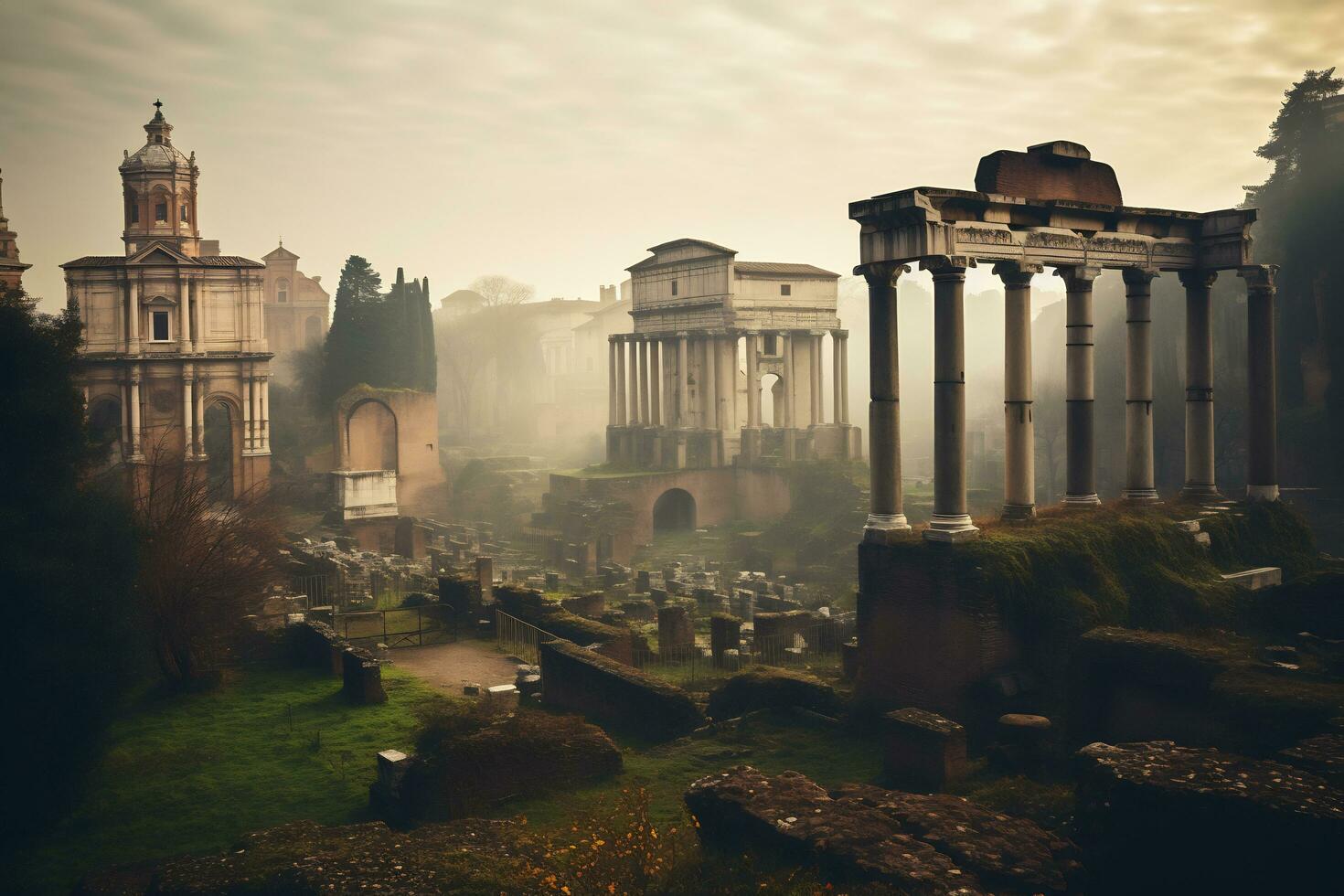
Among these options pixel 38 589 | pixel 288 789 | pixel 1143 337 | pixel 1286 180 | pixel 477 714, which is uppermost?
pixel 1286 180

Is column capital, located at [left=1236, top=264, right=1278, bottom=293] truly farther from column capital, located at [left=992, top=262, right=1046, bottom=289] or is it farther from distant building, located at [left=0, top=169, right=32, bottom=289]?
distant building, located at [left=0, top=169, right=32, bottom=289]

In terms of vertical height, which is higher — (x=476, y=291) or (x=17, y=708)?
(x=476, y=291)

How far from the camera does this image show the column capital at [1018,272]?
14016 millimetres

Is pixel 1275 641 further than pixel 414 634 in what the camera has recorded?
No

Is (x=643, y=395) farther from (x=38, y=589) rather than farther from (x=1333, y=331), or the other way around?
(x=38, y=589)

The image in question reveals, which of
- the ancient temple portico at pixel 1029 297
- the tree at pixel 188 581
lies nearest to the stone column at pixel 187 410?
the tree at pixel 188 581

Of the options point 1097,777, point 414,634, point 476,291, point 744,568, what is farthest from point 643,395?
point 476,291

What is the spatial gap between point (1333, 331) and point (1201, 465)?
2578 cm

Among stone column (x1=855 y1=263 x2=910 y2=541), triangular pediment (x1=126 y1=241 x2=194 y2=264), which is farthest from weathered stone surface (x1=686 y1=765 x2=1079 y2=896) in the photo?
triangular pediment (x1=126 y1=241 x2=194 y2=264)

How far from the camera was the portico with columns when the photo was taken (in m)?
40.5

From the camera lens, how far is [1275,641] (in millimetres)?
12750

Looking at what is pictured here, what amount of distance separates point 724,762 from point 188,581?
31.0ft

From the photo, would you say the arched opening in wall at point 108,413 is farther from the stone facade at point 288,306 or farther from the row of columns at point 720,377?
the stone facade at point 288,306

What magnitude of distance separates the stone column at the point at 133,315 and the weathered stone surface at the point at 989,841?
36.1 metres
